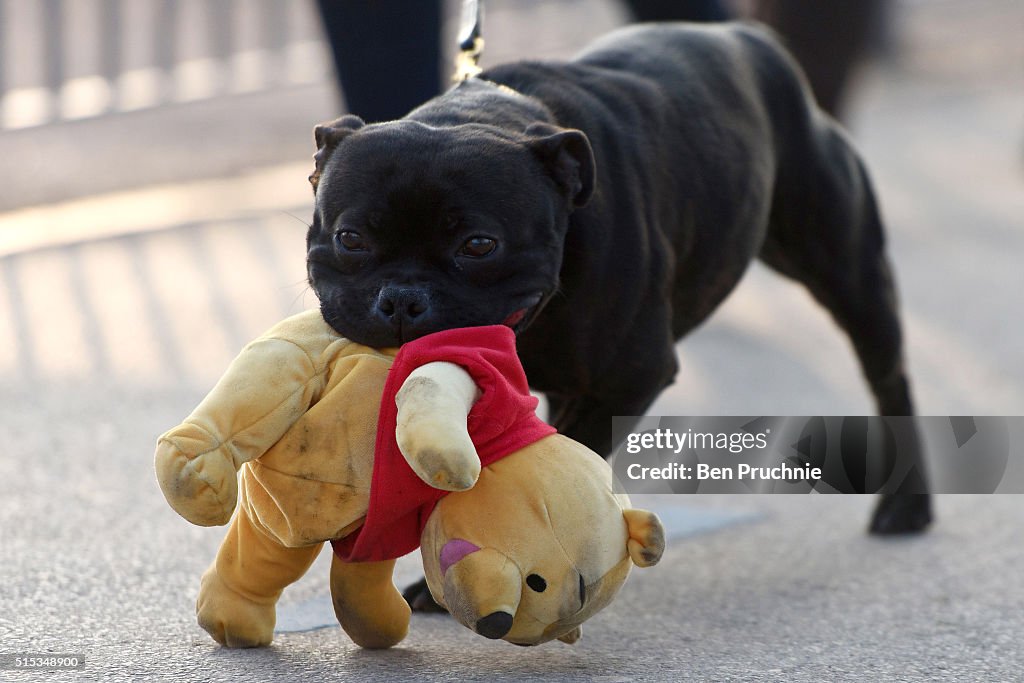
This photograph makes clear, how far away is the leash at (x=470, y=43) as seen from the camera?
2.77 meters

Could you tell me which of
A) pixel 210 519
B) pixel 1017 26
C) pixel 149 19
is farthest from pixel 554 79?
pixel 1017 26

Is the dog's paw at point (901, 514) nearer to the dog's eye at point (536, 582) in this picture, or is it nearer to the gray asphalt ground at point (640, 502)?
the gray asphalt ground at point (640, 502)

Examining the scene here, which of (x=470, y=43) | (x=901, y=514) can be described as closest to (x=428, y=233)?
(x=470, y=43)

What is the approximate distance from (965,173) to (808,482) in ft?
15.0

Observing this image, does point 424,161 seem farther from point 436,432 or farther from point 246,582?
point 246,582

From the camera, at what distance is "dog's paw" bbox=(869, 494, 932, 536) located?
10.8 feet

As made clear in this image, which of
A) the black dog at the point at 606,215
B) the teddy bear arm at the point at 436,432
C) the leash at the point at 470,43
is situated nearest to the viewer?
the teddy bear arm at the point at 436,432

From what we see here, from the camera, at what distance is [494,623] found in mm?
1820

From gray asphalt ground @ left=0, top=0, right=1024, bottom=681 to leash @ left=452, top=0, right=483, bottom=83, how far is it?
22.3 inches

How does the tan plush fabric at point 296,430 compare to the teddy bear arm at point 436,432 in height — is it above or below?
below

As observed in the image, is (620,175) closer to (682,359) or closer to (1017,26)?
(682,359)

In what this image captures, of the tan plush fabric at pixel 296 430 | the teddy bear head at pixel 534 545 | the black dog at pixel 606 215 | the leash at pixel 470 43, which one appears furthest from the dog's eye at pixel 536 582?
the leash at pixel 470 43

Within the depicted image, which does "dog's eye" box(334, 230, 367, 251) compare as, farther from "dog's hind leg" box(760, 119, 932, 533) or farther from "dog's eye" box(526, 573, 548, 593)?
"dog's hind leg" box(760, 119, 932, 533)

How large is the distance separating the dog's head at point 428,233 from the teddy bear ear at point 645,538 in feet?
1.16
